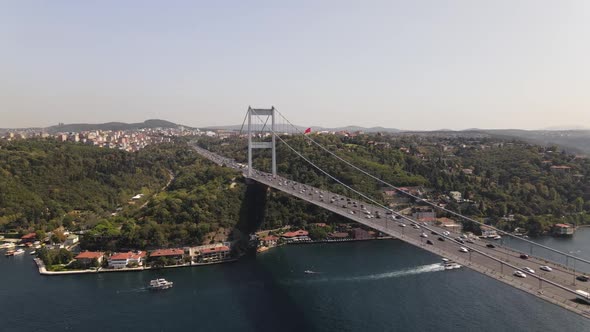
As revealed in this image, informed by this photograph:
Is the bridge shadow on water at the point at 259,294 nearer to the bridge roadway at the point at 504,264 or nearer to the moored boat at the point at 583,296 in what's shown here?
the bridge roadway at the point at 504,264

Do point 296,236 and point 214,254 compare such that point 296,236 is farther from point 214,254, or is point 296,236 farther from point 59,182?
point 59,182

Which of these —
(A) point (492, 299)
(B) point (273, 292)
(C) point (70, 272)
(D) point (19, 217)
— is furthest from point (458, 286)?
(D) point (19, 217)

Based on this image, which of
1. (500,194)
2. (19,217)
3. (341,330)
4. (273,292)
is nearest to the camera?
(341,330)

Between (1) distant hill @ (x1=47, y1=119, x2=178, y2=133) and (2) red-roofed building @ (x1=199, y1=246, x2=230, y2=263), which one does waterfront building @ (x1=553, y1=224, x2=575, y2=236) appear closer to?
(2) red-roofed building @ (x1=199, y1=246, x2=230, y2=263)

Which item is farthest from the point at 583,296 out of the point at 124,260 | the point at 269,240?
Answer: the point at 124,260

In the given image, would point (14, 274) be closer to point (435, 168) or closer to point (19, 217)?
point (19, 217)

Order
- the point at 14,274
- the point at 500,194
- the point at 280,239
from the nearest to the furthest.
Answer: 1. the point at 14,274
2. the point at 280,239
3. the point at 500,194
